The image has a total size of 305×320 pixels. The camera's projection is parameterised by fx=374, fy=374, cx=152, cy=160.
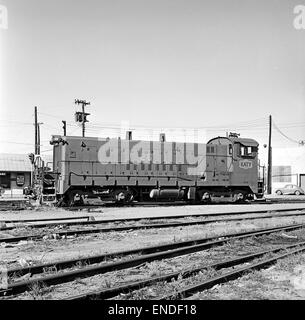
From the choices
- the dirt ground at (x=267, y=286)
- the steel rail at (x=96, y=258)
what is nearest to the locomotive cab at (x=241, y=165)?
the steel rail at (x=96, y=258)

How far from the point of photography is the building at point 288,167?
45750 mm

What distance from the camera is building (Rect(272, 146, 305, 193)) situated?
45.8m

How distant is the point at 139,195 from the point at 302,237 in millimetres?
10973

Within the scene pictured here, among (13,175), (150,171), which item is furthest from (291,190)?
(13,175)

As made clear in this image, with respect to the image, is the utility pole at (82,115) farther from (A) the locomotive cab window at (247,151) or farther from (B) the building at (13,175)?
(A) the locomotive cab window at (247,151)

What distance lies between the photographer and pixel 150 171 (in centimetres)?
1959

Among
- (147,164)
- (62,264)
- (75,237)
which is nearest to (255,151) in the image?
(147,164)

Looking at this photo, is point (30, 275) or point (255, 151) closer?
point (30, 275)

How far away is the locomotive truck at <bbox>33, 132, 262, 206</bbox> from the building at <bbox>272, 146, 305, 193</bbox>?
26.3 metres

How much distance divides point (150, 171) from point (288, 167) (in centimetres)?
3222

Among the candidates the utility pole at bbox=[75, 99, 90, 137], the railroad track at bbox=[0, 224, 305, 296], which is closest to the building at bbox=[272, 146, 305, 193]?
the utility pole at bbox=[75, 99, 90, 137]

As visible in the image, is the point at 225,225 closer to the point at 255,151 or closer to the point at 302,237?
the point at 302,237

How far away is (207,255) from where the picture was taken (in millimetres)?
7547

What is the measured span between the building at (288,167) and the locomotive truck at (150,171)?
26.3 m
